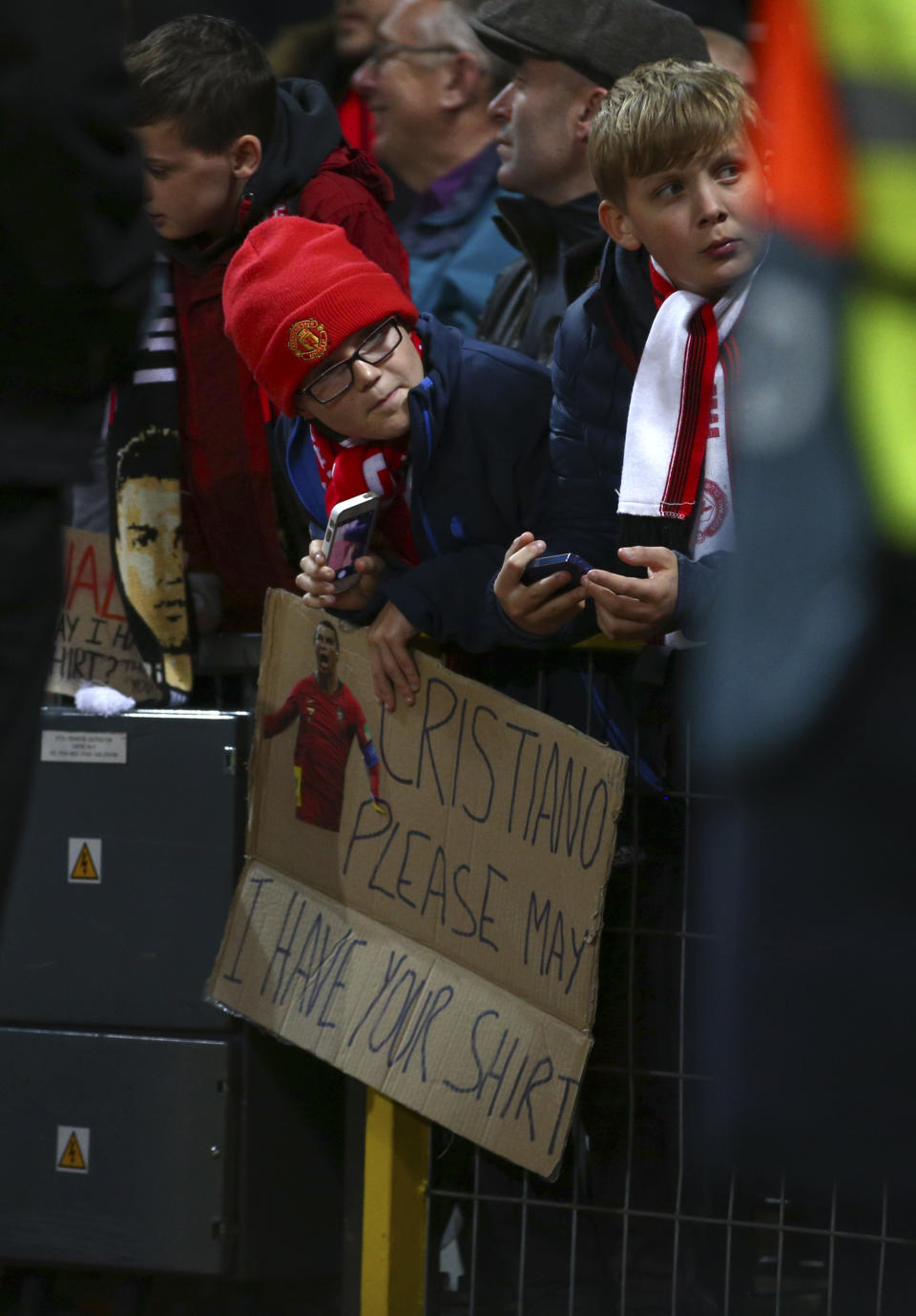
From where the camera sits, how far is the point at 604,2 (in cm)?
371

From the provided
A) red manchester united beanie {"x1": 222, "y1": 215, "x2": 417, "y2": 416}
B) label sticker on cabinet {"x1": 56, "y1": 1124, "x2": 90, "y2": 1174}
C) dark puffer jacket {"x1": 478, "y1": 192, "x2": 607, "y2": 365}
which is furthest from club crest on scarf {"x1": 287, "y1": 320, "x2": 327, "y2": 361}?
label sticker on cabinet {"x1": 56, "y1": 1124, "x2": 90, "y2": 1174}

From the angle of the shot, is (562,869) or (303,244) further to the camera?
(303,244)

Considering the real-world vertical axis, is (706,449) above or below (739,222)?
below

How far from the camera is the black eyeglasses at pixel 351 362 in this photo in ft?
9.60

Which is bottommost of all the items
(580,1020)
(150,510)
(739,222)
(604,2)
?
(580,1020)

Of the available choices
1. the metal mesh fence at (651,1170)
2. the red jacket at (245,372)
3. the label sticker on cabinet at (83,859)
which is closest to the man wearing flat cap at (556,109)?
the red jacket at (245,372)

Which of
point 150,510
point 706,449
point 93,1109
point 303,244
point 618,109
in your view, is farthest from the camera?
point 150,510

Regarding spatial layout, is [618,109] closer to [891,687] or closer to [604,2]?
[604,2]

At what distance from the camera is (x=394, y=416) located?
9.57ft

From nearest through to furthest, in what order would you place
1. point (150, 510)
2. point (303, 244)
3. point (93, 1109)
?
1. point (303, 244)
2. point (93, 1109)
3. point (150, 510)

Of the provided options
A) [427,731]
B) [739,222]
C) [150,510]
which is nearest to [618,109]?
[739,222]

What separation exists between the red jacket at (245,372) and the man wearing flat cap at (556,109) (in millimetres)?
333

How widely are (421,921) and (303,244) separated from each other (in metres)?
1.17

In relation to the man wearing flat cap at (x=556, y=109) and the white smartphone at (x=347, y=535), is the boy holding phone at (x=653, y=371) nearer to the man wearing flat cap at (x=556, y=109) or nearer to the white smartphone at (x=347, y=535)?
the white smartphone at (x=347, y=535)
